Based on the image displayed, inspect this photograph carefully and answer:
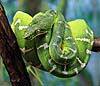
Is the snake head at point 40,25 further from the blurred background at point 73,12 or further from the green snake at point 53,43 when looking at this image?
the blurred background at point 73,12

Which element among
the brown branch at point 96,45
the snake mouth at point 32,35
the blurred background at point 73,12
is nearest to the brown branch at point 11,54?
the snake mouth at point 32,35

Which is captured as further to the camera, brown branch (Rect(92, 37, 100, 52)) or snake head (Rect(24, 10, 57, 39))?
→ brown branch (Rect(92, 37, 100, 52))

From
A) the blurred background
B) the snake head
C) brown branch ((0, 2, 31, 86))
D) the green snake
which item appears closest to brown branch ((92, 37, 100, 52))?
the green snake

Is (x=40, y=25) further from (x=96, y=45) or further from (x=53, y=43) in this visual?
(x=96, y=45)

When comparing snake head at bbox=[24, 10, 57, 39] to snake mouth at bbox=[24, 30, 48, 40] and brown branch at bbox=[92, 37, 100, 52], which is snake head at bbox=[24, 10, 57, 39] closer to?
snake mouth at bbox=[24, 30, 48, 40]

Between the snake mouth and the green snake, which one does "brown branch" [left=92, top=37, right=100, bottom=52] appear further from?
the snake mouth

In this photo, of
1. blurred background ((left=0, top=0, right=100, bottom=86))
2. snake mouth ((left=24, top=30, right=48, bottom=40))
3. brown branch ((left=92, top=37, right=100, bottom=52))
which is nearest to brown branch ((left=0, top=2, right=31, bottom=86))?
snake mouth ((left=24, top=30, right=48, bottom=40))

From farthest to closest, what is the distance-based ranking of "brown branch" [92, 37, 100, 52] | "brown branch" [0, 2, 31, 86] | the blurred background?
the blurred background < "brown branch" [92, 37, 100, 52] < "brown branch" [0, 2, 31, 86]

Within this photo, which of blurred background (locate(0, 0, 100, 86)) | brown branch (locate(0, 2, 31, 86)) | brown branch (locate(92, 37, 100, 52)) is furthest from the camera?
blurred background (locate(0, 0, 100, 86))

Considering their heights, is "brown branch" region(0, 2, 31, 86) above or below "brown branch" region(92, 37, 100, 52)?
above

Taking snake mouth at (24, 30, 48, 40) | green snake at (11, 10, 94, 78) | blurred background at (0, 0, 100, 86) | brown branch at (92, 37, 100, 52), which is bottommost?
blurred background at (0, 0, 100, 86)
